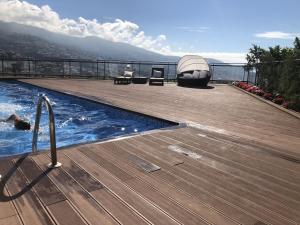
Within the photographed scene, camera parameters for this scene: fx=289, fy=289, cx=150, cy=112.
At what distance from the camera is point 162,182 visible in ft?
10.8

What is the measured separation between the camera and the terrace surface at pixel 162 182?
2.62m

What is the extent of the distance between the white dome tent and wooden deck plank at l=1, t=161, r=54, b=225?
12.9m

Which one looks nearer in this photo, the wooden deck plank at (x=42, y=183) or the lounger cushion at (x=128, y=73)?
the wooden deck plank at (x=42, y=183)

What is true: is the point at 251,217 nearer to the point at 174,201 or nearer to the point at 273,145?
the point at 174,201

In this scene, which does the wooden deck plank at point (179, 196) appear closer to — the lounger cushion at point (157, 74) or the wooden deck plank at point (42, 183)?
the wooden deck plank at point (42, 183)

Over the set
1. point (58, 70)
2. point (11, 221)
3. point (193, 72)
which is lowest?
point (11, 221)

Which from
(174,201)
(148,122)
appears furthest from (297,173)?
(148,122)

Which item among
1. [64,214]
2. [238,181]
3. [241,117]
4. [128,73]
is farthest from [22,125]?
[128,73]

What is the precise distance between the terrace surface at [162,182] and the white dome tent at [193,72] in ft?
33.3

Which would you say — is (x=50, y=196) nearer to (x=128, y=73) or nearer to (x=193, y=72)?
(x=193, y=72)

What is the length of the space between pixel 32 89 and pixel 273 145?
1178 cm

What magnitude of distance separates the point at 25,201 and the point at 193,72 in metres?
13.9

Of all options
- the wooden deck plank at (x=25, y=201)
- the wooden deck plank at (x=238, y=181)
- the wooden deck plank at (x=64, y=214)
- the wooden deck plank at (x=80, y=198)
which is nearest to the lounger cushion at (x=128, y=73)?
the wooden deck plank at (x=238, y=181)

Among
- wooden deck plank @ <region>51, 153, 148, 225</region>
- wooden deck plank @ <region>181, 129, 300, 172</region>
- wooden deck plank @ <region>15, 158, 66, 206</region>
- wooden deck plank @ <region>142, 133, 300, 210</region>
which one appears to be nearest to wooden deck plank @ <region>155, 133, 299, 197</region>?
wooden deck plank @ <region>142, 133, 300, 210</region>
